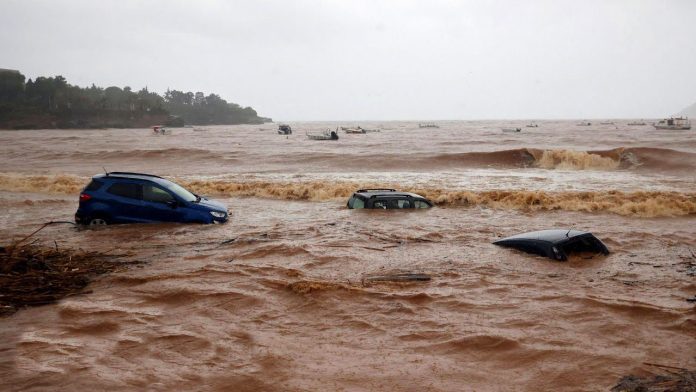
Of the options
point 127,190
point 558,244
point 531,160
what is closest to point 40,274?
point 127,190

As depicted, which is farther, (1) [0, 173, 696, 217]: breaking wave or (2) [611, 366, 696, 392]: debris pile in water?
(1) [0, 173, 696, 217]: breaking wave

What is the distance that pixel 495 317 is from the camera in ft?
22.7

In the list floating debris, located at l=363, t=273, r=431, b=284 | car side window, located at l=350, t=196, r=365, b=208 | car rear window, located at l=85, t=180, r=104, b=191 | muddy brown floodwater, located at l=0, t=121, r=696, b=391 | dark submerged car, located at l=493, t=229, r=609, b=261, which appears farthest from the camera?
car side window, located at l=350, t=196, r=365, b=208

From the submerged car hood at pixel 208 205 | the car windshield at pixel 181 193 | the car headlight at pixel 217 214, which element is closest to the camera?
the car windshield at pixel 181 193

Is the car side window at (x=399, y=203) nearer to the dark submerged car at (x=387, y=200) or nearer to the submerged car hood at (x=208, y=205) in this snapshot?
the dark submerged car at (x=387, y=200)

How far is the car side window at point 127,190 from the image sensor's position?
12.5 m

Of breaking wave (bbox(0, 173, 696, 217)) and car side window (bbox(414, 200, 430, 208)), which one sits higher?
car side window (bbox(414, 200, 430, 208))

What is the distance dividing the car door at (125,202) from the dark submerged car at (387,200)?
6.31 m

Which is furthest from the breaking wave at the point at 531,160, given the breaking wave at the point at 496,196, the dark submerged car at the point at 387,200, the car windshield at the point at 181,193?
the car windshield at the point at 181,193

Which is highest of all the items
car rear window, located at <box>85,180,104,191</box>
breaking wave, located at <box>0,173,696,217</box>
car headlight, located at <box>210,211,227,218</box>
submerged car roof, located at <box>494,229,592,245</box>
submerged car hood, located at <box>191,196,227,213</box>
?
car rear window, located at <box>85,180,104,191</box>

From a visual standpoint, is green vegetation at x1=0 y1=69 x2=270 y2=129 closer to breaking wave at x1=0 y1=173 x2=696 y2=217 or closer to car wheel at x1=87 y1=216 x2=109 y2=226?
breaking wave at x1=0 y1=173 x2=696 y2=217

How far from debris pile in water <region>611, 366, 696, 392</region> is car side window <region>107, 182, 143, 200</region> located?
1128cm

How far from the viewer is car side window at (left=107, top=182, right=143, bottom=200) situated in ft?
41.2

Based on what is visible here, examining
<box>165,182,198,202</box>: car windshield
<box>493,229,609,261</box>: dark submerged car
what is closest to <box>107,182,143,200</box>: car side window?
<box>165,182,198,202</box>: car windshield
